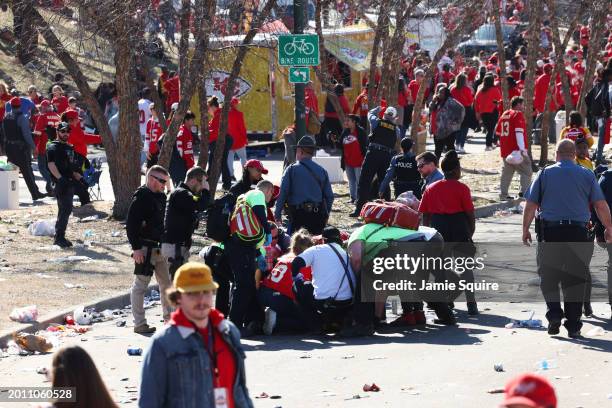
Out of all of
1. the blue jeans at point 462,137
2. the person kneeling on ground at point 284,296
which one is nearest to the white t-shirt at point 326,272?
the person kneeling on ground at point 284,296

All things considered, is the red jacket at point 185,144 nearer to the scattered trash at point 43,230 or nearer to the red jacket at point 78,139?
the red jacket at point 78,139

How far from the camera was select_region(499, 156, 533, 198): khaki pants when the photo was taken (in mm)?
22672

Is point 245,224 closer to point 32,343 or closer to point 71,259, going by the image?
point 32,343

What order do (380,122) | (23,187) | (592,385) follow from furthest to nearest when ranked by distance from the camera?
(23,187), (380,122), (592,385)

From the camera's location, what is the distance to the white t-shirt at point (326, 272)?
12.9 metres

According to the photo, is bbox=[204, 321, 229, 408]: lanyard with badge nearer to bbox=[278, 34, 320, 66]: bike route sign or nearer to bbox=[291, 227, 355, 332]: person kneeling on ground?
bbox=[291, 227, 355, 332]: person kneeling on ground

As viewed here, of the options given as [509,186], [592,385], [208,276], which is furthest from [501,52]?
Result: [208,276]

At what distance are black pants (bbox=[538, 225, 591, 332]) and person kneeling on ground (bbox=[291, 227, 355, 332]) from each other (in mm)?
1757

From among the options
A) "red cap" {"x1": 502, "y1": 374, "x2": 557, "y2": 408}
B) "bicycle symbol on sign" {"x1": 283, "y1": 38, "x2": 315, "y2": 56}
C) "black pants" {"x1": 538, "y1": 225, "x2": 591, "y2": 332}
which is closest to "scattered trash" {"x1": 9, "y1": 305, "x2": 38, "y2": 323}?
"black pants" {"x1": 538, "y1": 225, "x2": 591, "y2": 332}

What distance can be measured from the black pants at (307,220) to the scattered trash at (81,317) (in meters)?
2.97

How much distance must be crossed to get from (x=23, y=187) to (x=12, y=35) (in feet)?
17.8

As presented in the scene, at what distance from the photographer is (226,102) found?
22.0m

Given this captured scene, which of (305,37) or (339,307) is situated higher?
(305,37)

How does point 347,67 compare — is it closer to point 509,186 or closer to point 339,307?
point 509,186
